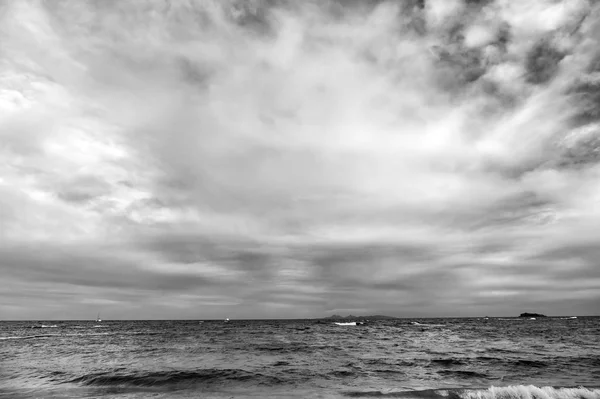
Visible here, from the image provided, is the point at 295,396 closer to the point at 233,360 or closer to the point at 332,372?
the point at 332,372

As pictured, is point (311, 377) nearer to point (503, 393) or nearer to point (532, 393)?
point (503, 393)

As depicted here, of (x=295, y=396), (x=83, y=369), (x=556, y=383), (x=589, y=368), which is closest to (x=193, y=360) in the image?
(x=83, y=369)

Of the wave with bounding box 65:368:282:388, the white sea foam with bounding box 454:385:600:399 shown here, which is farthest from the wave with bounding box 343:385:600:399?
the wave with bounding box 65:368:282:388

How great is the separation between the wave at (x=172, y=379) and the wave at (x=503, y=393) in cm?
805

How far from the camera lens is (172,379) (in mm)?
24141

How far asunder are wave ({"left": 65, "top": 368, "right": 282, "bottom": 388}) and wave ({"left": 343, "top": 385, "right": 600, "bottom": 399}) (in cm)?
805

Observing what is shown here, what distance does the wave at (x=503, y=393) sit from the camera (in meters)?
17.7

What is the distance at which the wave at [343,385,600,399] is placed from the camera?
17688 millimetres

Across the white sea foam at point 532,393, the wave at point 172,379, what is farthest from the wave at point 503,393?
the wave at point 172,379

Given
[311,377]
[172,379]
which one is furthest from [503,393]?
[172,379]

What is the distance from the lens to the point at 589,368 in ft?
88.0

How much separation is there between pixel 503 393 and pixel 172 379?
→ 2008 cm

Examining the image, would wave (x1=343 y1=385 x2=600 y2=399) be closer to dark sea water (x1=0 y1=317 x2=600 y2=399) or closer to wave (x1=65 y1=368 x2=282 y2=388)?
dark sea water (x1=0 y1=317 x2=600 y2=399)

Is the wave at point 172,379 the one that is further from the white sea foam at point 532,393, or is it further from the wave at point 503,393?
the white sea foam at point 532,393
